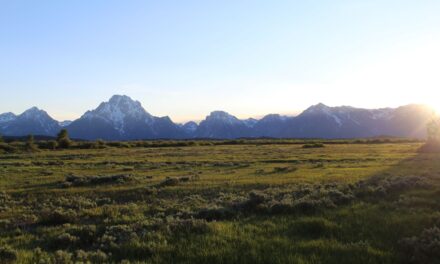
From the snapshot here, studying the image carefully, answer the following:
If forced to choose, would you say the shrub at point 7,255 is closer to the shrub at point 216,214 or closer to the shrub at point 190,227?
the shrub at point 190,227

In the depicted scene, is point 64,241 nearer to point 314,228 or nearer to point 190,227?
point 190,227

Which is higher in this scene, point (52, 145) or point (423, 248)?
point (423, 248)

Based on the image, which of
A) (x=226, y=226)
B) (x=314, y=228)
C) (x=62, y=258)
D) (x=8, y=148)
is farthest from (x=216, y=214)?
(x=8, y=148)

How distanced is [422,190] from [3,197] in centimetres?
2233

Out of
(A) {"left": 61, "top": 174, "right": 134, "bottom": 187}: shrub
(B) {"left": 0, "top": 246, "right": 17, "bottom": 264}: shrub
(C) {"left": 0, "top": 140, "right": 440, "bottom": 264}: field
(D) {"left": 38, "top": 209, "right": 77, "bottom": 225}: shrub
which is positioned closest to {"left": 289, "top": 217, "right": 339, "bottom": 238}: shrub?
(C) {"left": 0, "top": 140, "right": 440, "bottom": 264}: field

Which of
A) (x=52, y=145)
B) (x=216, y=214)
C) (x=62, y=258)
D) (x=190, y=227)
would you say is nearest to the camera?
(x=62, y=258)

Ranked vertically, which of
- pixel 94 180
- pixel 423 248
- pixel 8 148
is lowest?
pixel 8 148

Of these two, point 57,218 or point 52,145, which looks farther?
point 52,145

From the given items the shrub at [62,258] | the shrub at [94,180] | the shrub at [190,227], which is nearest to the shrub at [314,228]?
the shrub at [190,227]

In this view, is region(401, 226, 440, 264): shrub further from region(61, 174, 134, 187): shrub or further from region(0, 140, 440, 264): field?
region(61, 174, 134, 187): shrub

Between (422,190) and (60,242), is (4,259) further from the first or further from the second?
(422,190)

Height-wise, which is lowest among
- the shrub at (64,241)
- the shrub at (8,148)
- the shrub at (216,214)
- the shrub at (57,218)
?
the shrub at (8,148)

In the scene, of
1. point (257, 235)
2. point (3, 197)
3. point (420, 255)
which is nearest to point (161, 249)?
point (257, 235)

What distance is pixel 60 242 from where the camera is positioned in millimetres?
14461
